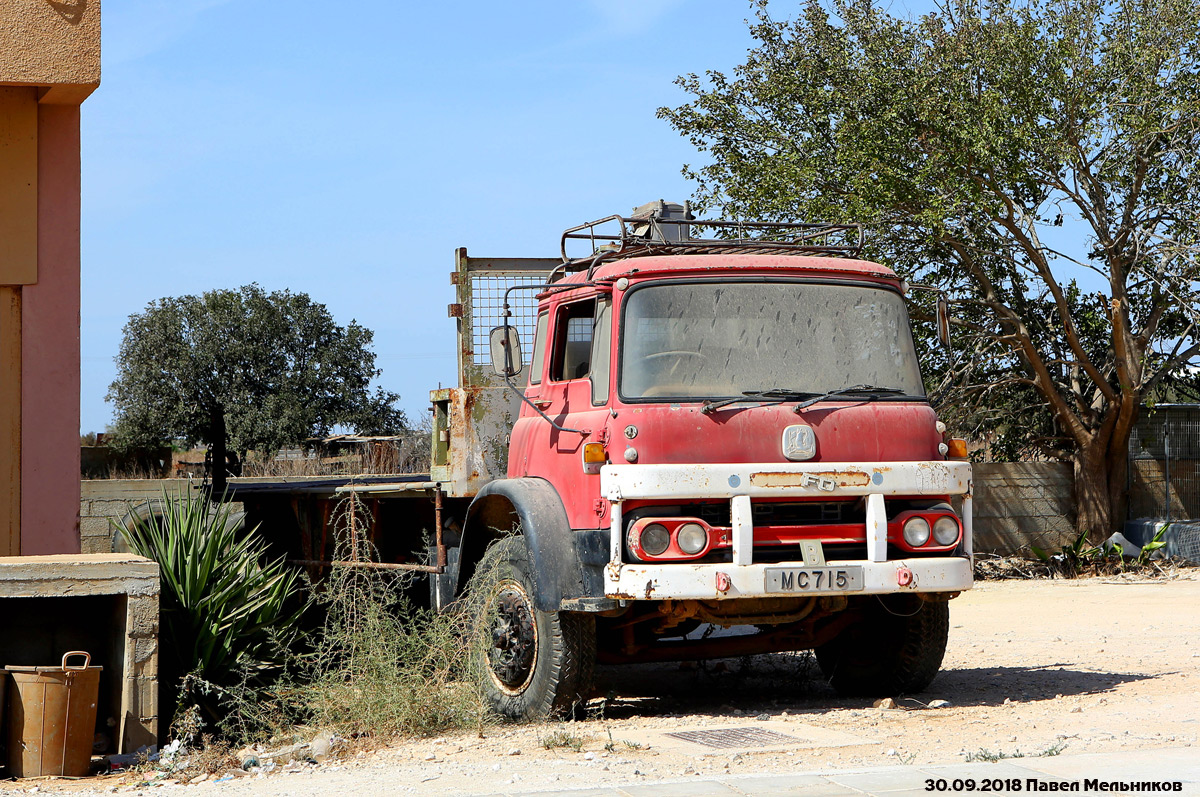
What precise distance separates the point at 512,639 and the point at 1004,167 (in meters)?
11.7

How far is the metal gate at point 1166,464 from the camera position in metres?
20.4

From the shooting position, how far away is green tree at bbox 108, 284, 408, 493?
45.6 meters

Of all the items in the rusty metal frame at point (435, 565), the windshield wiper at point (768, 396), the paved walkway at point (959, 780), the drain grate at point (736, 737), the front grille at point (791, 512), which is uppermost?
the windshield wiper at point (768, 396)

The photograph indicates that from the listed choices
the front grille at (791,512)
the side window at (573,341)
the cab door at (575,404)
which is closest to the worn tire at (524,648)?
the cab door at (575,404)

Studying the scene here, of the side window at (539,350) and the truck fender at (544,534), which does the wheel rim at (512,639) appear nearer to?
the truck fender at (544,534)

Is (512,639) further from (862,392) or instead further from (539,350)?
(862,392)

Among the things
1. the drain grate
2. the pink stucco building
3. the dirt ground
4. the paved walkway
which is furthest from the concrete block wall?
the paved walkway

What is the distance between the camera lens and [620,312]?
7.29 meters

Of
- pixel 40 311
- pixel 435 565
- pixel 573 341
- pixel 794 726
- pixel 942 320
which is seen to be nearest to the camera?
pixel 794 726

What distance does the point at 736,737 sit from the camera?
22.7ft

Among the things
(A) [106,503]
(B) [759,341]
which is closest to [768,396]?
(B) [759,341]

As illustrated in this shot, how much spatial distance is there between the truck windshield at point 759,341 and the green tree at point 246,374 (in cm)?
3900

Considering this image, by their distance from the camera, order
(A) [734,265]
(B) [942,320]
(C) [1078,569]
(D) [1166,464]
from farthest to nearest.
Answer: (D) [1166,464], (C) [1078,569], (B) [942,320], (A) [734,265]

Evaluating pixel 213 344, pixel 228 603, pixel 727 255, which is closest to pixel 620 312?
pixel 727 255
